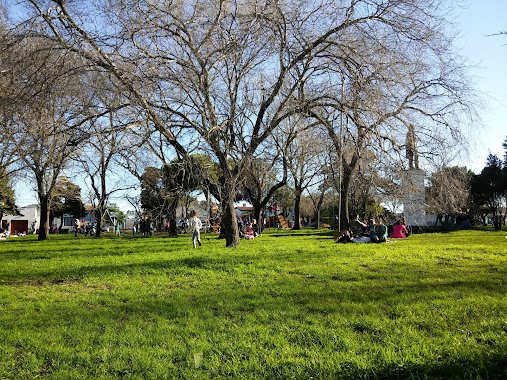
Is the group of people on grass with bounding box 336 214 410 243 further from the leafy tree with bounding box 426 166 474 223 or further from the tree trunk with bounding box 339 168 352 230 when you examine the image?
the leafy tree with bounding box 426 166 474 223

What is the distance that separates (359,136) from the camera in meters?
12.8

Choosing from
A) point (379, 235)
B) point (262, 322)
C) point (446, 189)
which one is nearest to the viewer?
point (262, 322)

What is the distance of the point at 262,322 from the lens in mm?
5762

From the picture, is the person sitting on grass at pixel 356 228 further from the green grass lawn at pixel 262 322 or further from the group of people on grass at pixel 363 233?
the green grass lawn at pixel 262 322

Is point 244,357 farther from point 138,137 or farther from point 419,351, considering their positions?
point 138,137

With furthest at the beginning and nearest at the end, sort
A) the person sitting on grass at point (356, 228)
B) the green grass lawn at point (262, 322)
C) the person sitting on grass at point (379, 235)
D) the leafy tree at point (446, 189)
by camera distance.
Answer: the person sitting on grass at point (356, 228) → the person sitting on grass at point (379, 235) → the leafy tree at point (446, 189) → the green grass lawn at point (262, 322)

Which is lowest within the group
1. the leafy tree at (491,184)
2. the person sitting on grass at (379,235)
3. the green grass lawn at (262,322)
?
the green grass lawn at (262,322)

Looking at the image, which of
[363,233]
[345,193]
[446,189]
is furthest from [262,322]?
[363,233]

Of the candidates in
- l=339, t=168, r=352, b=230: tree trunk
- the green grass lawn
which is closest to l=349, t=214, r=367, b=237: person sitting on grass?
l=339, t=168, r=352, b=230: tree trunk

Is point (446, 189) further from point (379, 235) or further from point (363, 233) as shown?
point (363, 233)

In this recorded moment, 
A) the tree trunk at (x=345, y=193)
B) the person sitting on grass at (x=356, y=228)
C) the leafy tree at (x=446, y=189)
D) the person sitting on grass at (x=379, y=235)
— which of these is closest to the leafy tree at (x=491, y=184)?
the tree trunk at (x=345, y=193)

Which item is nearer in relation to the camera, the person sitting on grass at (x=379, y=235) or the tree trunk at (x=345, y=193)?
the tree trunk at (x=345, y=193)

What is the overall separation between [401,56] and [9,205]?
45.9 metres

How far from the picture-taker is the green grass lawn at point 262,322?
166 inches
